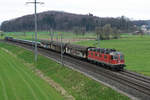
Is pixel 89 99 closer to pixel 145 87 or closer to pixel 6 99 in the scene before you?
pixel 145 87

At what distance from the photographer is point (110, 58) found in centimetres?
4309

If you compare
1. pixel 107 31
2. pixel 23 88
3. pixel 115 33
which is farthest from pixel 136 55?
pixel 115 33

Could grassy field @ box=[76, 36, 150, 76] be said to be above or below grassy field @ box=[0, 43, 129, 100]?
above

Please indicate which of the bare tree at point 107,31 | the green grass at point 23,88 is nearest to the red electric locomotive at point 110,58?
the green grass at point 23,88

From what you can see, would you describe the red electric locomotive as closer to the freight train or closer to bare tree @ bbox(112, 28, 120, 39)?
the freight train

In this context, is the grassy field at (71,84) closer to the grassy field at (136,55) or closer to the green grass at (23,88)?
the green grass at (23,88)

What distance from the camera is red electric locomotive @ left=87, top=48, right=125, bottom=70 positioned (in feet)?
→ 139

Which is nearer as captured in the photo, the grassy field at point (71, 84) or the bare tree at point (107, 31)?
the grassy field at point (71, 84)

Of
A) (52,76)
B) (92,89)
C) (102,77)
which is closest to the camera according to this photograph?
(92,89)

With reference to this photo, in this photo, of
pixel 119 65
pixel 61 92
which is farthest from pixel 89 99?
pixel 119 65

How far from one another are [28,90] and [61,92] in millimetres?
5296

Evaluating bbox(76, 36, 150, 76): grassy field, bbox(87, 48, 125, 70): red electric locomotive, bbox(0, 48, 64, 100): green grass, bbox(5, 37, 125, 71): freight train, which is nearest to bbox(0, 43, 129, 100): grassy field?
bbox(0, 48, 64, 100): green grass

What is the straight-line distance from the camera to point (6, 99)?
31234mm

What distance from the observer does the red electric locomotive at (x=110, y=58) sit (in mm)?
42281
